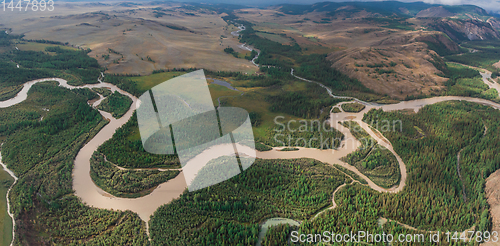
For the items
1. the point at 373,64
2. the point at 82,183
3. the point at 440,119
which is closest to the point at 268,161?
the point at 82,183

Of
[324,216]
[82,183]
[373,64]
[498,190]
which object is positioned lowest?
[82,183]

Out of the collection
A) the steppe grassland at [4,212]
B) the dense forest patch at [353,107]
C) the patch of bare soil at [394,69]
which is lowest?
the steppe grassland at [4,212]

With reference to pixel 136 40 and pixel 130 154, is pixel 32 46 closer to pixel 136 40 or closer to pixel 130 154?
pixel 136 40

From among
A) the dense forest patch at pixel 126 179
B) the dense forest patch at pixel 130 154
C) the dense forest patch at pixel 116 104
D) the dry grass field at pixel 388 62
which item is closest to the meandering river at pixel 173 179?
the dense forest patch at pixel 126 179

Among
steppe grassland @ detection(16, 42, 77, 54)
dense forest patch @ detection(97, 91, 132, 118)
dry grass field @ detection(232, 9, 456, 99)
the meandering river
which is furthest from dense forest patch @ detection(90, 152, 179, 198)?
steppe grassland @ detection(16, 42, 77, 54)

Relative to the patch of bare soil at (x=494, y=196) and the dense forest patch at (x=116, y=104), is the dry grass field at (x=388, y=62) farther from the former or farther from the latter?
the dense forest patch at (x=116, y=104)

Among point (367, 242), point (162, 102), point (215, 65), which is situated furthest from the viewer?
point (215, 65)

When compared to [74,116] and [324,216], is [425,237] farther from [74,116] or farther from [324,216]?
[74,116]
